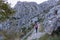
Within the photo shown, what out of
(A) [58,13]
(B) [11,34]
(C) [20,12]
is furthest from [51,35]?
(C) [20,12]

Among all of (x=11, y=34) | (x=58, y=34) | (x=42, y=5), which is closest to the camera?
(x=11, y=34)

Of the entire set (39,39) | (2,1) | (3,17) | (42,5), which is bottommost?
(39,39)

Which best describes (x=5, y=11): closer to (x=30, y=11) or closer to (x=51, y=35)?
(x=51, y=35)

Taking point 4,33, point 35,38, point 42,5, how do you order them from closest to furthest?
1. point 4,33
2. point 35,38
3. point 42,5

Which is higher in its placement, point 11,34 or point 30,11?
point 30,11

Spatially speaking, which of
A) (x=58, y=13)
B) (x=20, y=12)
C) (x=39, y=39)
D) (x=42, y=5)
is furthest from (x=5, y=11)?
(x=42, y=5)

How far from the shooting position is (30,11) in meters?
80.9

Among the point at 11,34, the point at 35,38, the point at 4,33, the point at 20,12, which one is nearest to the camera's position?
the point at 4,33

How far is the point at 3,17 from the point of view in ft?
51.9

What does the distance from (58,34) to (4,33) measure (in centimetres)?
1130

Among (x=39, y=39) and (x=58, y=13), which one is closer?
(x=39, y=39)

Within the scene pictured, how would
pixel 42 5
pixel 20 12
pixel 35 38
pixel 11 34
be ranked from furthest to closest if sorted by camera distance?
pixel 42 5
pixel 20 12
pixel 35 38
pixel 11 34

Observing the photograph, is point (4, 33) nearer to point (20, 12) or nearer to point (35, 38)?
point (35, 38)

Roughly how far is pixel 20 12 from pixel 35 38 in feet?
173
